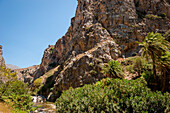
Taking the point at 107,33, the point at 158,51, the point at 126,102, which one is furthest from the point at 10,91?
the point at 107,33

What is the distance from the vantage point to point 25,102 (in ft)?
34.4

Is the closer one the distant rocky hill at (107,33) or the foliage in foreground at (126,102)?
the foliage in foreground at (126,102)

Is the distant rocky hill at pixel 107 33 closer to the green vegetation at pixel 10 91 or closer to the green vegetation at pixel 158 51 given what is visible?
the green vegetation at pixel 158 51

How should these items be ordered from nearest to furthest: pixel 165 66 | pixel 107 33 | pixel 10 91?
pixel 10 91, pixel 165 66, pixel 107 33

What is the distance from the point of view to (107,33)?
4278 centimetres

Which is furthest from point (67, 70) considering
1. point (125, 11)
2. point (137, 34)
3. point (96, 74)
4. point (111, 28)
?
point (125, 11)

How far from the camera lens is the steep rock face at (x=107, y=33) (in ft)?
118

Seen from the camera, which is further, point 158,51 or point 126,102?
point 158,51

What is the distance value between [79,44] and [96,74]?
18719 millimetres

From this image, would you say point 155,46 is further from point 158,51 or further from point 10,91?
point 10,91

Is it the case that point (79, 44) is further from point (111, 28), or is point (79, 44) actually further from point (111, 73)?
point (111, 73)

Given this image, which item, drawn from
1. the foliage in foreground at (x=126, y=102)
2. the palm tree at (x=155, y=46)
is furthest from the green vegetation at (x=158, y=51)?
the foliage in foreground at (x=126, y=102)

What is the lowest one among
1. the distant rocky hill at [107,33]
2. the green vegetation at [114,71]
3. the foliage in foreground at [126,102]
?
the foliage in foreground at [126,102]

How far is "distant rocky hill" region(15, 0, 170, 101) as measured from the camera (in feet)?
118
